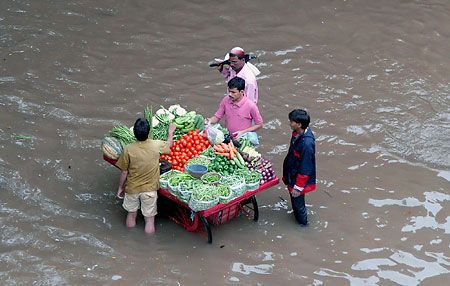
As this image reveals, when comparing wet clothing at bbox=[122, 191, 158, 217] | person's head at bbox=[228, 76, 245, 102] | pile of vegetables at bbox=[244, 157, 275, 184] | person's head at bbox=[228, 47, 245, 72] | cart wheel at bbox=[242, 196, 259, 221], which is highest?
person's head at bbox=[228, 47, 245, 72]

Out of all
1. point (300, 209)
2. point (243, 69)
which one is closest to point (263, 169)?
point (300, 209)

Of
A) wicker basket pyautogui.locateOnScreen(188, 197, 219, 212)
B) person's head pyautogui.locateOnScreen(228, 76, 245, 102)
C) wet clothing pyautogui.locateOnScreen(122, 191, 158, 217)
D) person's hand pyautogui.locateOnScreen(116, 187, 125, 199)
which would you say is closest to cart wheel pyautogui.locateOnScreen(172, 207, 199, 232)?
wet clothing pyautogui.locateOnScreen(122, 191, 158, 217)

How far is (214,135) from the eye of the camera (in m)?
7.64

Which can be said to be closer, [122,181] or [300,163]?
[122,181]

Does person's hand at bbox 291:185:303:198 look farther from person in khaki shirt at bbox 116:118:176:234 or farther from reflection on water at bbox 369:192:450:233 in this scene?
person in khaki shirt at bbox 116:118:176:234

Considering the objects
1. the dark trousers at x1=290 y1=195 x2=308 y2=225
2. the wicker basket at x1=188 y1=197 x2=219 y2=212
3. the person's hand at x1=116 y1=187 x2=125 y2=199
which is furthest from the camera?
the dark trousers at x1=290 y1=195 x2=308 y2=225

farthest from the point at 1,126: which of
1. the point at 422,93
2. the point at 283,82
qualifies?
the point at 422,93

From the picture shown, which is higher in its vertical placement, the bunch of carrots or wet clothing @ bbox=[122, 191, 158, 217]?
the bunch of carrots

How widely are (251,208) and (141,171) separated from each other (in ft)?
5.18

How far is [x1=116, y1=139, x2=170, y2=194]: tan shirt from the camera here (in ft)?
22.9

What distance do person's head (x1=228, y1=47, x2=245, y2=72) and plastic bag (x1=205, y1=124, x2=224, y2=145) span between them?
83 centimetres

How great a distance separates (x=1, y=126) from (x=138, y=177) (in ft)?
9.85

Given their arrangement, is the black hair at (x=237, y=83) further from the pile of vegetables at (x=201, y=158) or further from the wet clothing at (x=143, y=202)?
the wet clothing at (x=143, y=202)

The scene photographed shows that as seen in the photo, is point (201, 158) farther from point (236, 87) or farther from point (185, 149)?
point (236, 87)
